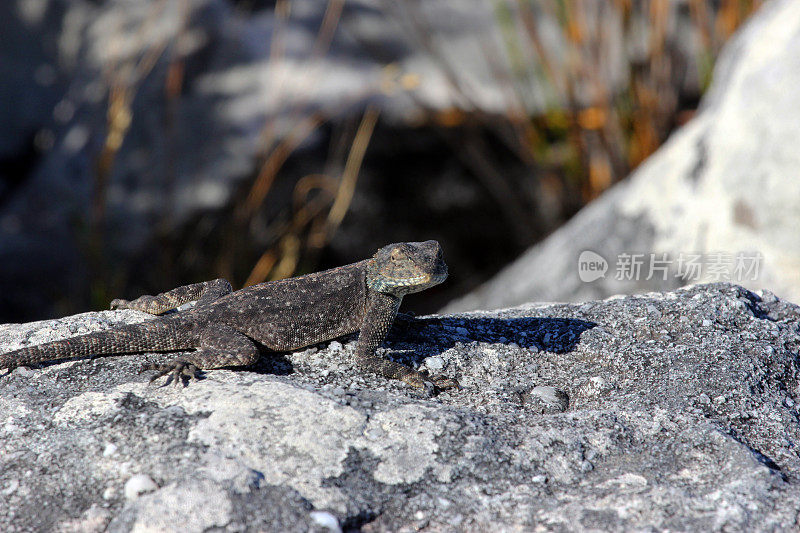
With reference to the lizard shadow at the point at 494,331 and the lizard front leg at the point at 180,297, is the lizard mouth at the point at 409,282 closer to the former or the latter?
the lizard shadow at the point at 494,331

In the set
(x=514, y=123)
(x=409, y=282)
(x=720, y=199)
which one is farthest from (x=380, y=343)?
(x=514, y=123)

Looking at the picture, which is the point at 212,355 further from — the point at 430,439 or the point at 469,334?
the point at 469,334

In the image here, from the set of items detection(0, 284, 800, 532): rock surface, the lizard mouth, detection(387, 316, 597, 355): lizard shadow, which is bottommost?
detection(0, 284, 800, 532): rock surface

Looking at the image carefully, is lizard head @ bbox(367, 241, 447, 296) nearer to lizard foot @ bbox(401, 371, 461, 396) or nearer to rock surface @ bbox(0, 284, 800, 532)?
rock surface @ bbox(0, 284, 800, 532)

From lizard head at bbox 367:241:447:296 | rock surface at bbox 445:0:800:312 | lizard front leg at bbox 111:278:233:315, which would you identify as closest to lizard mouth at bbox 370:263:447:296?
lizard head at bbox 367:241:447:296

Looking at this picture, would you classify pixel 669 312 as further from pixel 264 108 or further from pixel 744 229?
pixel 264 108

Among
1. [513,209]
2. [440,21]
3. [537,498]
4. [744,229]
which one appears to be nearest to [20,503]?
[537,498]

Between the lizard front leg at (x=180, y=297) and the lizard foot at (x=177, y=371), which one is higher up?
the lizard front leg at (x=180, y=297)

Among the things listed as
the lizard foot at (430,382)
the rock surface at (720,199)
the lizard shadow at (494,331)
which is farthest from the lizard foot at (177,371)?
the rock surface at (720,199)
